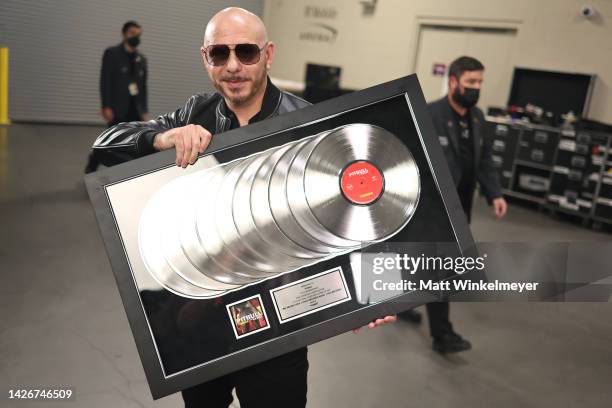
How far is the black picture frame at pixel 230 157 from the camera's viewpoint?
129cm

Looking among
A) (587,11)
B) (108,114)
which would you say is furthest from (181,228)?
(587,11)

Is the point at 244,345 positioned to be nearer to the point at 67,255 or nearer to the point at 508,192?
the point at 67,255

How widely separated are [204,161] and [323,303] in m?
0.44

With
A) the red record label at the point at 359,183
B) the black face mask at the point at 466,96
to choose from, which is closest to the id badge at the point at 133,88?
the black face mask at the point at 466,96

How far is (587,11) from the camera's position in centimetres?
833

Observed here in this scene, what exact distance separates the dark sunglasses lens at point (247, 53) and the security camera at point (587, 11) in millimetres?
8479

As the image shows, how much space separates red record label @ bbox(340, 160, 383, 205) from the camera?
50.0 inches

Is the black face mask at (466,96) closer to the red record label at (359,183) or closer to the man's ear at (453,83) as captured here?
the man's ear at (453,83)

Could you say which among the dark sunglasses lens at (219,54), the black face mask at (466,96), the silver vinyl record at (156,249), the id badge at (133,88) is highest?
the dark sunglasses lens at (219,54)

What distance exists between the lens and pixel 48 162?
7.26m

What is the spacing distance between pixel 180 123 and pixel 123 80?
4.73 metres

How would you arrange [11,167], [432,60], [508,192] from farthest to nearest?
[432,60] → [508,192] → [11,167]

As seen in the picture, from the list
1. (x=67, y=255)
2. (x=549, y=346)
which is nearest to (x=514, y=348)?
(x=549, y=346)

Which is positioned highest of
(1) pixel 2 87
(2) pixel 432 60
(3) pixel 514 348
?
(2) pixel 432 60
